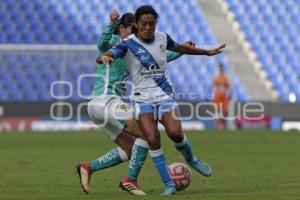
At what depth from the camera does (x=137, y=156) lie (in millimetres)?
9703

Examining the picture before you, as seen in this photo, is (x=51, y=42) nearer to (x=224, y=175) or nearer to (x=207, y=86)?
(x=207, y=86)

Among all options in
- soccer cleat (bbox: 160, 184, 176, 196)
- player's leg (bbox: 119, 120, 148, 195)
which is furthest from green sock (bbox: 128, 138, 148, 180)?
soccer cleat (bbox: 160, 184, 176, 196)

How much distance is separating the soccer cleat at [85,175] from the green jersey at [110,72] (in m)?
0.86

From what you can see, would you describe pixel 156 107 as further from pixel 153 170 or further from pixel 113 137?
pixel 153 170

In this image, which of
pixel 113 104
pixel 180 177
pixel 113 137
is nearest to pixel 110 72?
pixel 113 104

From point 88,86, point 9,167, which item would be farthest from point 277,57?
point 9,167

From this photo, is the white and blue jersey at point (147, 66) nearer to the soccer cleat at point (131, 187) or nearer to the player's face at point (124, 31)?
the player's face at point (124, 31)

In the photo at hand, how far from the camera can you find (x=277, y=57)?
31406mm

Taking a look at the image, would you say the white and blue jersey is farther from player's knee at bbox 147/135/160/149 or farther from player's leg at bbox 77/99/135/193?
player's leg at bbox 77/99/135/193

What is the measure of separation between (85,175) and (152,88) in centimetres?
134

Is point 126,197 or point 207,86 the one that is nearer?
point 126,197

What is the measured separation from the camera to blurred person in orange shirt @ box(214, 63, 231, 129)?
28047mm

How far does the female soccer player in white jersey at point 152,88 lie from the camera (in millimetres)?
9516

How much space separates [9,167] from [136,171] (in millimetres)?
4726
